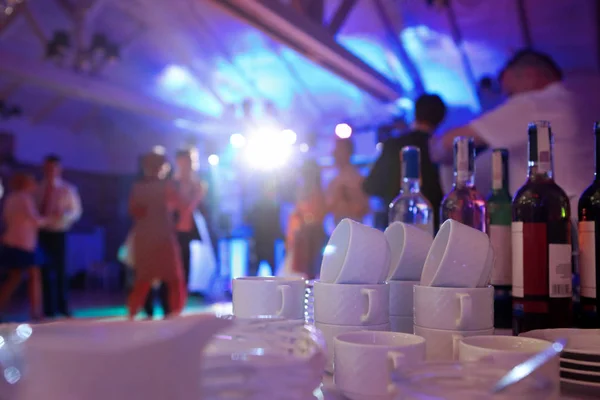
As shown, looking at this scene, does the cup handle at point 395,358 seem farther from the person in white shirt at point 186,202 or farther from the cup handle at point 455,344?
the person in white shirt at point 186,202

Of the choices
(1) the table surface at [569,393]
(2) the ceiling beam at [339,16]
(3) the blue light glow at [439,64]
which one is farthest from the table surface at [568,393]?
(3) the blue light glow at [439,64]

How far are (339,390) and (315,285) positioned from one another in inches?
6.6

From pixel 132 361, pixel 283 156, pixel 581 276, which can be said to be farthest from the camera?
pixel 283 156

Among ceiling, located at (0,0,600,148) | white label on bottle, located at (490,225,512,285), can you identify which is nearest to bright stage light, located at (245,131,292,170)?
ceiling, located at (0,0,600,148)

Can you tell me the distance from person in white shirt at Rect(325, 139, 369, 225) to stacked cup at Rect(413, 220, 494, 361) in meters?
2.97

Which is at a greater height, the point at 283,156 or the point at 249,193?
the point at 283,156

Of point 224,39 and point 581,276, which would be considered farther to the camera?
point 224,39

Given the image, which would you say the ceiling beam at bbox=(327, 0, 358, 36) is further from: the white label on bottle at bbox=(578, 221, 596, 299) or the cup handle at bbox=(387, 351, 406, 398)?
the cup handle at bbox=(387, 351, 406, 398)

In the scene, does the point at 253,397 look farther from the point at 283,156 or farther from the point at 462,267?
the point at 283,156

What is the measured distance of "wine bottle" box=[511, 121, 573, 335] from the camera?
0.83 metres

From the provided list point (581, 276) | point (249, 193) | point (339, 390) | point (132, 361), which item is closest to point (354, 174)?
point (581, 276)

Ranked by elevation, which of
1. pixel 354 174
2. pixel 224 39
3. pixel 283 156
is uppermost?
pixel 224 39

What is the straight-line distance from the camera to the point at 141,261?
10.5 ft

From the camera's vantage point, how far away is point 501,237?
100 centimetres
